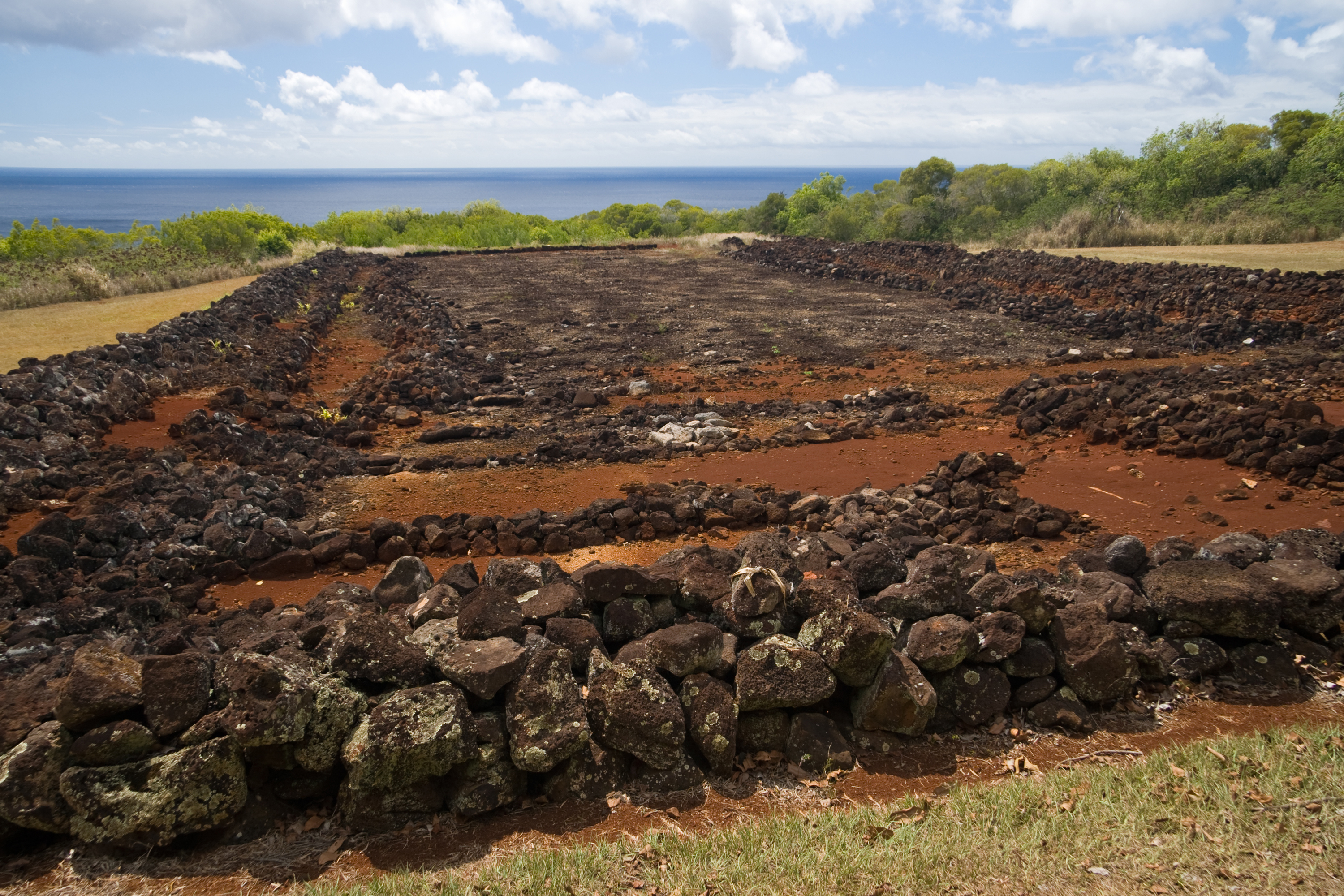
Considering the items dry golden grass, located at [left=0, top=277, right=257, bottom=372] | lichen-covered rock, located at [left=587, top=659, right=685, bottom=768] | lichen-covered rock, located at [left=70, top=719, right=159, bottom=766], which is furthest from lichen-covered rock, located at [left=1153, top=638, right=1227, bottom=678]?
dry golden grass, located at [left=0, top=277, right=257, bottom=372]

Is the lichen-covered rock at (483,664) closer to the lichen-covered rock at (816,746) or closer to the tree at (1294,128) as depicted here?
the lichen-covered rock at (816,746)

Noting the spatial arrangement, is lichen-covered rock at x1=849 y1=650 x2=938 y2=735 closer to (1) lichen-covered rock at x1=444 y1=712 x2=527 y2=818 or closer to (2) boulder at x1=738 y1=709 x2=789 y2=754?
(2) boulder at x1=738 y1=709 x2=789 y2=754

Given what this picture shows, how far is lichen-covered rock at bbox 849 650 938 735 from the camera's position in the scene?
362 centimetres

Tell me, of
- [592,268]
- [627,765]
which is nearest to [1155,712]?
[627,765]

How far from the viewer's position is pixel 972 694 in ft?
12.5

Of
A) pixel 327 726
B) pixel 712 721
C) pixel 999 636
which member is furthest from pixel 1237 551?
pixel 327 726

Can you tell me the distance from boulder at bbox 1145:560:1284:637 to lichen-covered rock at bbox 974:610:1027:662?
967 mm

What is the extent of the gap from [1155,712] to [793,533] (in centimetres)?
301

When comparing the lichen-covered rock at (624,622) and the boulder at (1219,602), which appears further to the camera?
the boulder at (1219,602)

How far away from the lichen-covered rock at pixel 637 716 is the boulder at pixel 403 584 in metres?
1.42

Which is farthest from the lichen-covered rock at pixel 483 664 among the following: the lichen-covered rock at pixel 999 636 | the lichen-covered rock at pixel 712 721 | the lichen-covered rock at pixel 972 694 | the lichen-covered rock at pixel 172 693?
the lichen-covered rock at pixel 999 636

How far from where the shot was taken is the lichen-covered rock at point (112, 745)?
2965 mm

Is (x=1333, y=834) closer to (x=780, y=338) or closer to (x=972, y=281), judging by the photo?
(x=780, y=338)

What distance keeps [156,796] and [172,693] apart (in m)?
0.37
